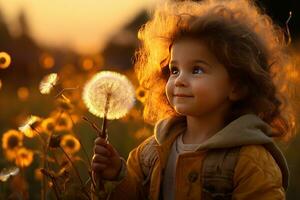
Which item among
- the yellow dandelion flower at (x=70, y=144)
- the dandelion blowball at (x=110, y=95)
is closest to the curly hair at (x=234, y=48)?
the dandelion blowball at (x=110, y=95)

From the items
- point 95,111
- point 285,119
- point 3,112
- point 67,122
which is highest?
point 95,111

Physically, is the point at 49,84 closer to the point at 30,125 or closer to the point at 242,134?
the point at 30,125

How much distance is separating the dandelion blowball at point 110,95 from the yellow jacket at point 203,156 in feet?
0.87

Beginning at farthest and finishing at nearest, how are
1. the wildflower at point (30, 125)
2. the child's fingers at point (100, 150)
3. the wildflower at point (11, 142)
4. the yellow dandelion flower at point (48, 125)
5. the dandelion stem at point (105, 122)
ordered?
1. the wildflower at point (11, 142)
2. the yellow dandelion flower at point (48, 125)
3. the wildflower at point (30, 125)
4. the child's fingers at point (100, 150)
5. the dandelion stem at point (105, 122)

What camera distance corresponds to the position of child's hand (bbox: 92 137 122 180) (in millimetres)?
2295

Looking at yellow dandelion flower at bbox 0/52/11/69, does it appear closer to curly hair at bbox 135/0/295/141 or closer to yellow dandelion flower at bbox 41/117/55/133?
yellow dandelion flower at bbox 41/117/55/133

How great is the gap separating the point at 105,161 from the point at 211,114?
1.24 feet

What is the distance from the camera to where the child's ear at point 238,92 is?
2.47 meters

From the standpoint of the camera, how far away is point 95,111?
2.33 m

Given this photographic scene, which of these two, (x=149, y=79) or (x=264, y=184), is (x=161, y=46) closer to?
(x=149, y=79)

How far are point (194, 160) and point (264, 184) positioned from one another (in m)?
0.25

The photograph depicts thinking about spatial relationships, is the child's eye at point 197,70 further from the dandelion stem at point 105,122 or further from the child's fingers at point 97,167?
the child's fingers at point 97,167

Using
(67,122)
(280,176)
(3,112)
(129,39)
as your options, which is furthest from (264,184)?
(129,39)

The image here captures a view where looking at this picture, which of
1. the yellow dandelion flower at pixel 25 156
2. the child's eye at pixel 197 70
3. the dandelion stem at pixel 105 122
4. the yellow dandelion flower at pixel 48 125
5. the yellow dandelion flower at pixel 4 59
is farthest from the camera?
the yellow dandelion flower at pixel 25 156
